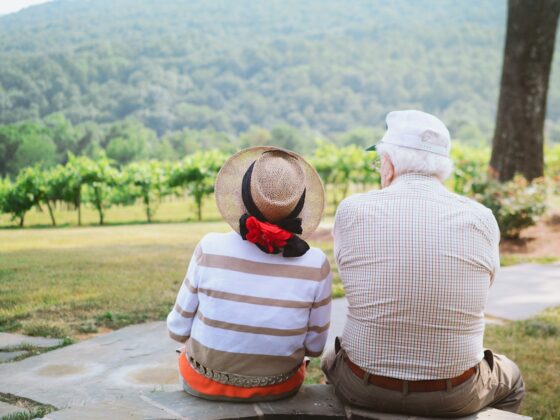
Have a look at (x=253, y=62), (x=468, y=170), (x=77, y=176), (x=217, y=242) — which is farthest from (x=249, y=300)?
(x=253, y=62)

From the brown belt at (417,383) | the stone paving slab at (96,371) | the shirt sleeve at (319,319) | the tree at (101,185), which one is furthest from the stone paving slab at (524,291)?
the tree at (101,185)

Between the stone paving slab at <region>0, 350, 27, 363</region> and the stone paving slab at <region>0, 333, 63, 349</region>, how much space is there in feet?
0.32

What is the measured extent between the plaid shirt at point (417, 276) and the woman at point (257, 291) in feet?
0.57

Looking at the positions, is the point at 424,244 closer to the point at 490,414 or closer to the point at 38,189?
the point at 490,414

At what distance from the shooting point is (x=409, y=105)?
31.5 meters

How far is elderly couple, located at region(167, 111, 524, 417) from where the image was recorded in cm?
237

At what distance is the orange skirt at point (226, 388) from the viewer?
2.50 meters

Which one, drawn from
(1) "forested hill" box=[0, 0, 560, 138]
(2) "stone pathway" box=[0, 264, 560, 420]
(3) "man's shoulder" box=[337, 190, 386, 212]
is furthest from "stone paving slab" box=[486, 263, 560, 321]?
(1) "forested hill" box=[0, 0, 560, 138]

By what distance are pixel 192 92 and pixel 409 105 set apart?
20.8 metres

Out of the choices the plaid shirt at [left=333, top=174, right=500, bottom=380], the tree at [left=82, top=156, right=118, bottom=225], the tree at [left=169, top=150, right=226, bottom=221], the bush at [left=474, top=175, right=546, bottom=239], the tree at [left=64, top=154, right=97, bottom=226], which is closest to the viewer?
the plaid shirt at [left=333, top=174, right=500, bottom=380]

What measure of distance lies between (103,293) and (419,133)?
3532mm

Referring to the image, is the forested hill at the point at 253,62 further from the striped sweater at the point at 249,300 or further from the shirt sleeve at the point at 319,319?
the shirt sleeve at the point at 319,319

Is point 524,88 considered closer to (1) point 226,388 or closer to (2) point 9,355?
(2) point 9,355

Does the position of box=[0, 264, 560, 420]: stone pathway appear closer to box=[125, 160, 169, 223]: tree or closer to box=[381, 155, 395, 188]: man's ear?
box=[381, 155, 395, 188]: man's ear
